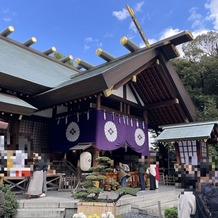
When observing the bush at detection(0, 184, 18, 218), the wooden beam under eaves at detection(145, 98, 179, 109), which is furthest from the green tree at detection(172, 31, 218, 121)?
the bush at detection(0, 184, 18, 218)

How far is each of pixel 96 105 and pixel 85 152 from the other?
1884mm

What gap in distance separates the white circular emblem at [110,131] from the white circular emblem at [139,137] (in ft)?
5.53

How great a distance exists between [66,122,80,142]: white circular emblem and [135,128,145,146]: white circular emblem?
9.70 feet

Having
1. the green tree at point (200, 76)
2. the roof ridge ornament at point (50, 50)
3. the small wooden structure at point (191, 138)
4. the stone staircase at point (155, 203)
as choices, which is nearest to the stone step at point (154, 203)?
the stone staircase at point (155, 203)

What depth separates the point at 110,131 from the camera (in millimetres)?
10250

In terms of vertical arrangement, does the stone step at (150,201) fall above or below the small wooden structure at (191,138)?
below

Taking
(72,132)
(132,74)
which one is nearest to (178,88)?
(132,74)

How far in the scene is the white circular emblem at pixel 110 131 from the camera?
10062 millimetres

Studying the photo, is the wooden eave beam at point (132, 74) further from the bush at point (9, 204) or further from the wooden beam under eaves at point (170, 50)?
the bush at point (9, 204)

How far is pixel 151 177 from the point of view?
10.4m

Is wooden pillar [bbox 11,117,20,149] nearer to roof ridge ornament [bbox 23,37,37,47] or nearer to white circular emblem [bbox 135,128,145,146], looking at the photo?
white circular emblem [bbox 135,128,145,146]

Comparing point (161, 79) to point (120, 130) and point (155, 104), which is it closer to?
point (155, 104)

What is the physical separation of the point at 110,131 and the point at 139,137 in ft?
7.11

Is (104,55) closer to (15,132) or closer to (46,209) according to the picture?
(15,132)
